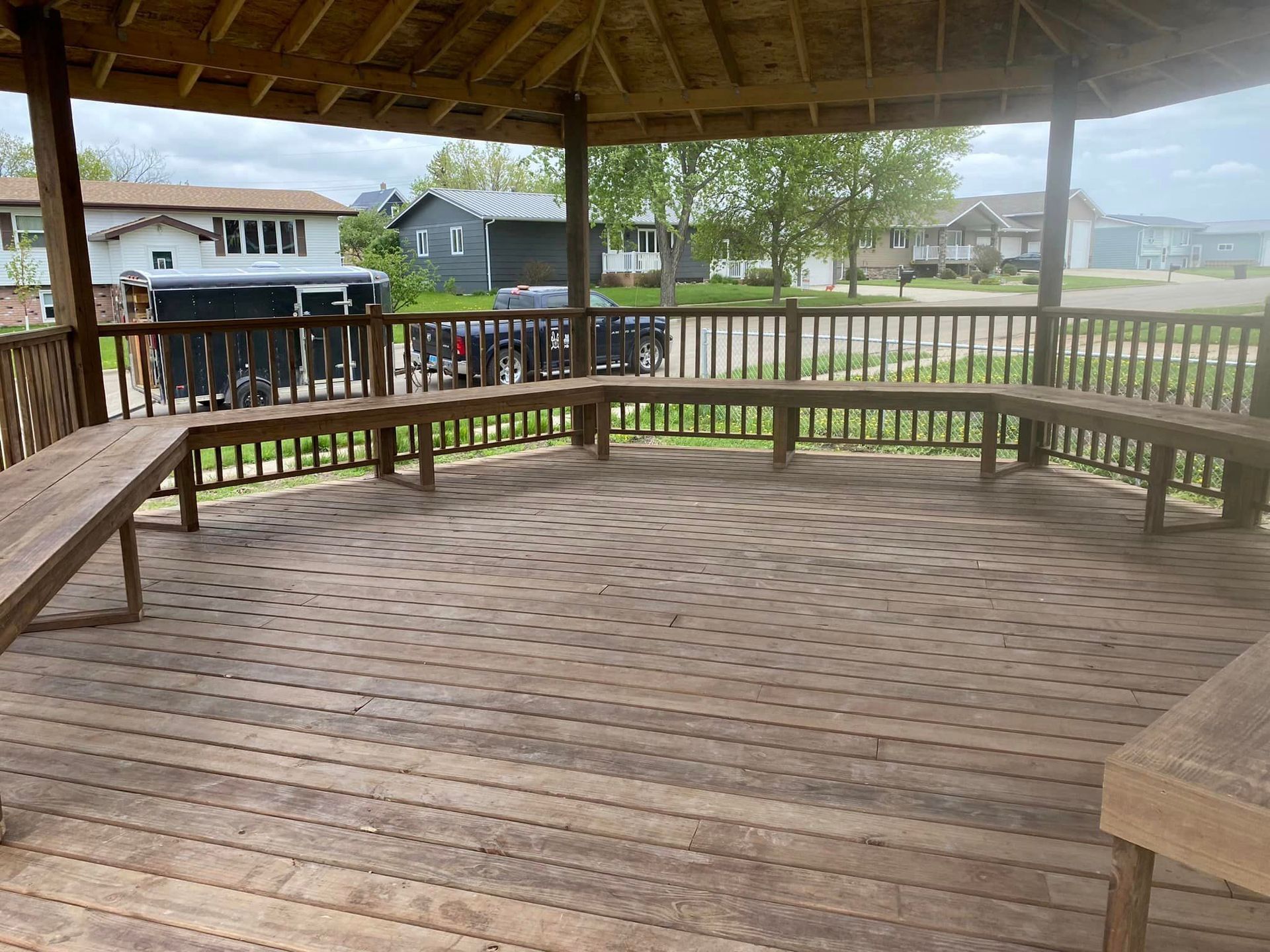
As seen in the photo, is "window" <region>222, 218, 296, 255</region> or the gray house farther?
the gray house

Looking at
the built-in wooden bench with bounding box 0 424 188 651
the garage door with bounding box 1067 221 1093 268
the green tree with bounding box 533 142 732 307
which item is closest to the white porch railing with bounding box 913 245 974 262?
the garage door with bounding box 1067 221 1093 268

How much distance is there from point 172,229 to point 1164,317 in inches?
754

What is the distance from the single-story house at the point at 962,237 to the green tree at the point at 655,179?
17.6 ft

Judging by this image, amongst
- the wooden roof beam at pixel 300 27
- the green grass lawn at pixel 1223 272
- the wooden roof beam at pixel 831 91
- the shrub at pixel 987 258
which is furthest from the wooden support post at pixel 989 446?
the shrub at pixel 987 258

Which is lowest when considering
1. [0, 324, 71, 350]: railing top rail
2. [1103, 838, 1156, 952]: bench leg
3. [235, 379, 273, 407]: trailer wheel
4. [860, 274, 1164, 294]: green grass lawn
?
[235, 379, 273, 407]: trailer wheel

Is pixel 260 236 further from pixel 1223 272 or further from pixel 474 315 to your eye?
pixel 1223 272

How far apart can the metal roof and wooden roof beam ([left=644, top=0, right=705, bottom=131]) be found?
14.5 metres

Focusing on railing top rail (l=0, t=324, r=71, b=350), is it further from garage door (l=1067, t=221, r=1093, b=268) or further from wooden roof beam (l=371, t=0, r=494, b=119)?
garage door (l=1067, t=221, r=1093, b=268)

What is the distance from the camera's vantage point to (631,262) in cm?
2283

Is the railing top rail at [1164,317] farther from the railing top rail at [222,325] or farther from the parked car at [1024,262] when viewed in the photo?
the parked car at [1024,262]

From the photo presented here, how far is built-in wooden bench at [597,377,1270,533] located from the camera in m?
4.22

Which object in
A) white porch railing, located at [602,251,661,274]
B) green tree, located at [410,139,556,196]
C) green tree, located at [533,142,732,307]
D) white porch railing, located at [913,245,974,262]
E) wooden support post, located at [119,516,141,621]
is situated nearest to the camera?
wooden support post, located at [119,516,141,621]

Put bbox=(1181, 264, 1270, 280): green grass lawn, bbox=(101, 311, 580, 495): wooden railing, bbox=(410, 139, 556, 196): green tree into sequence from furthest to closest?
bbox=(410, 139, 556, 196): green tree → bbox=(1181, 264, 1270, 280): green grass lawn → bbox=(101, 311, 580, 495): wooden railing

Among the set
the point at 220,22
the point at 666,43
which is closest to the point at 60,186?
the point at 220,22
